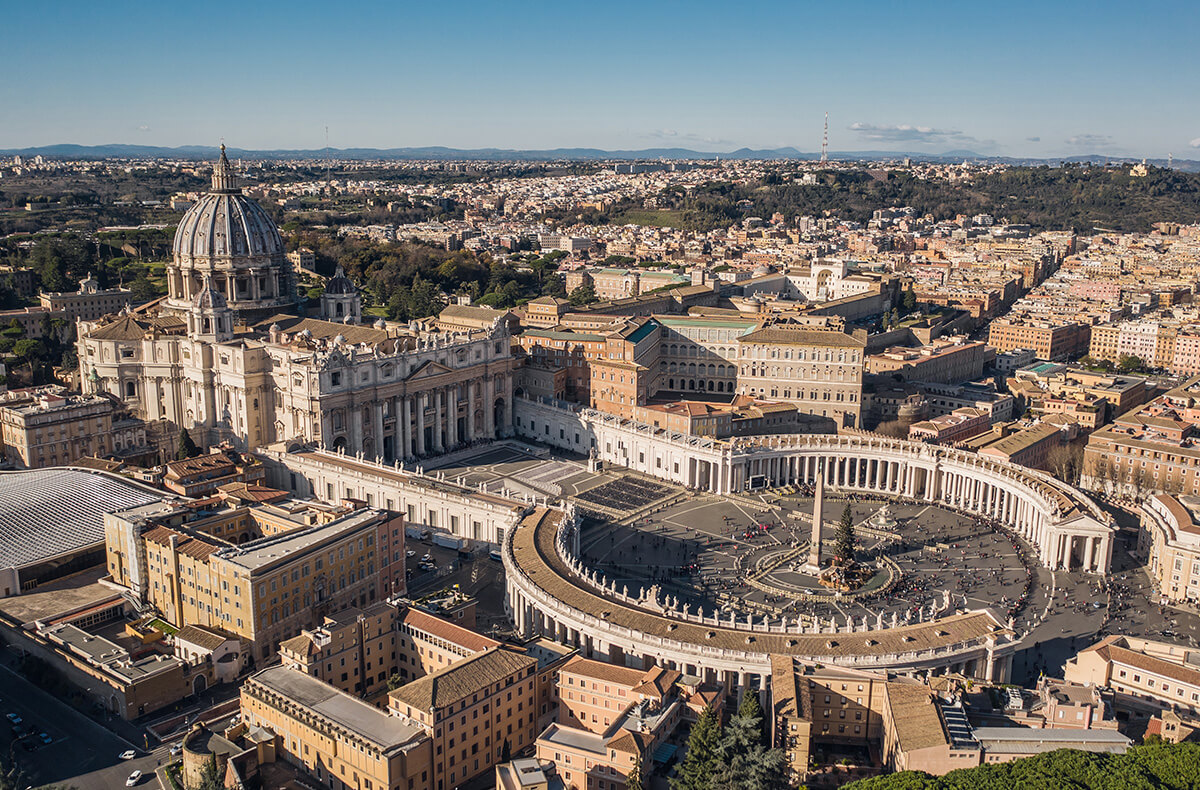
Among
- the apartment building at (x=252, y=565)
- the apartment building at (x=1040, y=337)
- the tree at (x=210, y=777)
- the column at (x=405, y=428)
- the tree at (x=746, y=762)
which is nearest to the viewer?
the tree at (x=210, y=777)

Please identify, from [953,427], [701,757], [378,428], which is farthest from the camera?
[953,427]

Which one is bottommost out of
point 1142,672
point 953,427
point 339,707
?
point 1142,672

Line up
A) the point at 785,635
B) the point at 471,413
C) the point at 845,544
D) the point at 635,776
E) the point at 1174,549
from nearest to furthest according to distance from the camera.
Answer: the point at 635,776, the point at 785,635, the point at 1174,549, the point at 845,544, the point at 471,413

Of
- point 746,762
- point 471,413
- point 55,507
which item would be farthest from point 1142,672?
point 55,507

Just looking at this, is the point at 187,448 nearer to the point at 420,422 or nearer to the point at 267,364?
the point at 267,364

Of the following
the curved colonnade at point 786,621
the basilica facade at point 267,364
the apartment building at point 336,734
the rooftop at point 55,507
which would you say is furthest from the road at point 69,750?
the basilica facade at point 267,364

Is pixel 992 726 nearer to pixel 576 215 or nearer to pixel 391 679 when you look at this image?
pixel 391 679

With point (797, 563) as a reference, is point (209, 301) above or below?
above

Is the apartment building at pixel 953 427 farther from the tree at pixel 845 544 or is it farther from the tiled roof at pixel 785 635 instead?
the tiled roof at pixel 785 635
